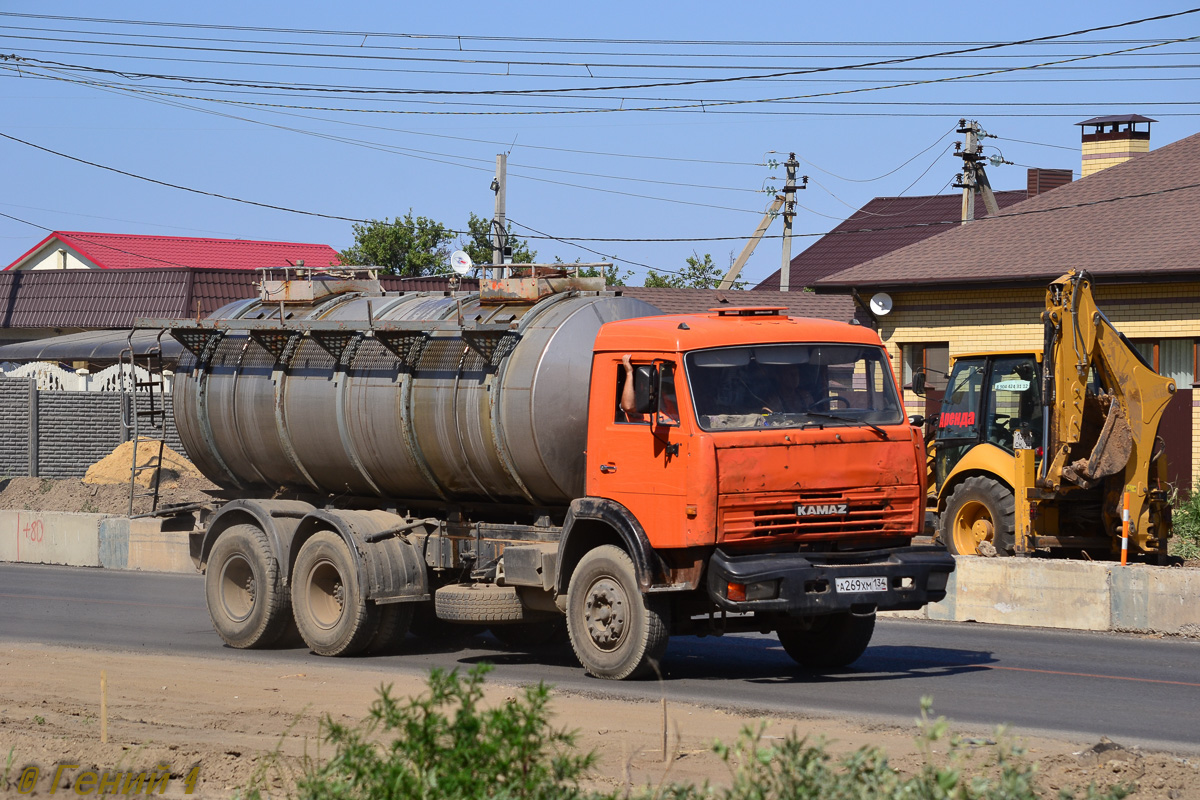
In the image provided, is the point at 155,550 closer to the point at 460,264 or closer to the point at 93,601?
the point at 93,601

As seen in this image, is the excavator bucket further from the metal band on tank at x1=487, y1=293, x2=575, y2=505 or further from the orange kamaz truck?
the metal band on tank at x1=487, y1=293, x2=575, y2=505

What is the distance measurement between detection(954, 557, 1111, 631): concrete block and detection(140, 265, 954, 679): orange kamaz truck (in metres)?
4.03

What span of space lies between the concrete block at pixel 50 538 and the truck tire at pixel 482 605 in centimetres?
1305

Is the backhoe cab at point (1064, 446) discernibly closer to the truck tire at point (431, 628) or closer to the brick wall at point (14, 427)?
the truck tire at point (431, 628)

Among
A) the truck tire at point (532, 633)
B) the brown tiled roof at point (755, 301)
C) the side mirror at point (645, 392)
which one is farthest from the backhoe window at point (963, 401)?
the brown tiled roof at point (755, 301)

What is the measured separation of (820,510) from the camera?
1145 centimetres

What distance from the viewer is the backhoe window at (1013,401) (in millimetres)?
17828

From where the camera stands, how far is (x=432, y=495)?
14078 millimetres

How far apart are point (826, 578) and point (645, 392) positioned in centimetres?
195

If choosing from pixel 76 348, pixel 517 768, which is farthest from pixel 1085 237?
pixel 517 768

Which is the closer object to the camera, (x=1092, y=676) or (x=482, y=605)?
(x=1092, y=676)

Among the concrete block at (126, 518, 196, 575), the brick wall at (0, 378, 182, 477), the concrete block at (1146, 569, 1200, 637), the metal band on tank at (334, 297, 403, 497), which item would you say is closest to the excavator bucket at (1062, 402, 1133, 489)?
the concrete block at (1146, 569, 1200, 637)

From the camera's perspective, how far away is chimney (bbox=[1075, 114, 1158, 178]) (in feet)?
122

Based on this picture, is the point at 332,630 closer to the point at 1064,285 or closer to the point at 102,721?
the point at 102,721
